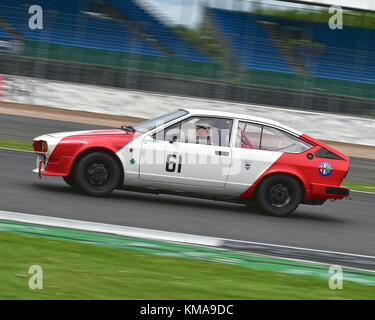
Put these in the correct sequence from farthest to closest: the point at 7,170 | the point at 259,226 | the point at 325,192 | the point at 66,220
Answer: the point at 7,170
the point at 325,192
the point at 259,226
the point at 66,220

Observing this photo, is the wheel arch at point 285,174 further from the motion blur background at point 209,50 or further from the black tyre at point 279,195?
the motion blur background at point 209,50

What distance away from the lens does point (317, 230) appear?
9547 millimetres

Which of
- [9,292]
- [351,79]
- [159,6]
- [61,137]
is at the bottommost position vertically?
[9,292]

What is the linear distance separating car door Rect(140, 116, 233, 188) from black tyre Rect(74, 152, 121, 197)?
0.40m

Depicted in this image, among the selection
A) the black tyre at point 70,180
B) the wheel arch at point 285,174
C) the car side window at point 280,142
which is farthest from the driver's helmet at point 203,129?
the black tyre at point 70,180

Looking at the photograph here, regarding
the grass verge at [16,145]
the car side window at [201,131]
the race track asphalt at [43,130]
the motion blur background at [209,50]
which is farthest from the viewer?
the motion blur background at [209,50]

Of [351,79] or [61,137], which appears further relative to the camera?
[351,79]

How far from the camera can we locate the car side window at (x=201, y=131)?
9.70m
